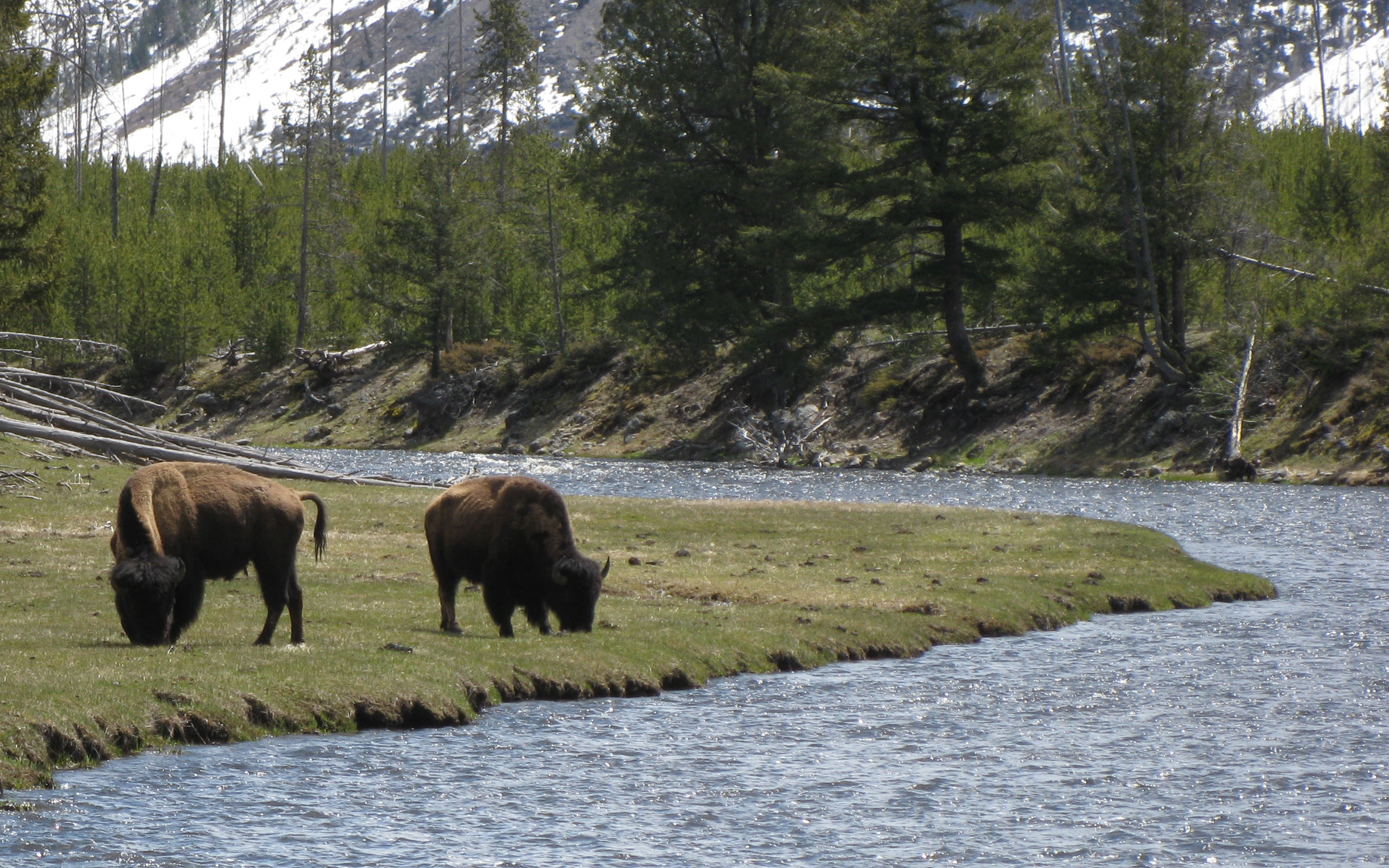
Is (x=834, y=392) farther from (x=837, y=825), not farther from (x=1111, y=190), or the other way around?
(x=837, y=825)

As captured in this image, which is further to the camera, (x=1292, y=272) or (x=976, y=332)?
(x=976, y=332)

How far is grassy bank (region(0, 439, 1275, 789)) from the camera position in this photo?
13.5m

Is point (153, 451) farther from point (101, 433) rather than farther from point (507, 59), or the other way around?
point (507, 59)

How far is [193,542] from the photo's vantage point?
15141 mm

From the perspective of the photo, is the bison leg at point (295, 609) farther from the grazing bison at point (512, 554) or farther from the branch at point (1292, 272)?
the branch at point (1292, 272)

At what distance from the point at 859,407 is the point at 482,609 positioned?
153ft

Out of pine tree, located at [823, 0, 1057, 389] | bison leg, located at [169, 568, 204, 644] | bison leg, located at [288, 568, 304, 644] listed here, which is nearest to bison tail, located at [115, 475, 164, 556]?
bison leg, located at [169, 568, 204, 644]

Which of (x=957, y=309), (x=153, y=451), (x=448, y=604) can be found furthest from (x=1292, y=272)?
(x=448, y=604)

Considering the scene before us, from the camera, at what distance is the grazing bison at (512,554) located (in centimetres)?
1762

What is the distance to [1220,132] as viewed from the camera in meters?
56.2

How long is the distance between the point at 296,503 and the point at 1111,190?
45.6m

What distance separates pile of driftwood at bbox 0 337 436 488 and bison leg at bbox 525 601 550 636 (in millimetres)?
15797

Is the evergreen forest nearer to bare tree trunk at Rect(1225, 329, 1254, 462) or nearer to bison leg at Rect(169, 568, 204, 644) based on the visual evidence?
bare tree trunk at Rect(1225, 329, 1254, 462)

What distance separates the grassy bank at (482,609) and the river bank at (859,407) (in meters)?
20.0
